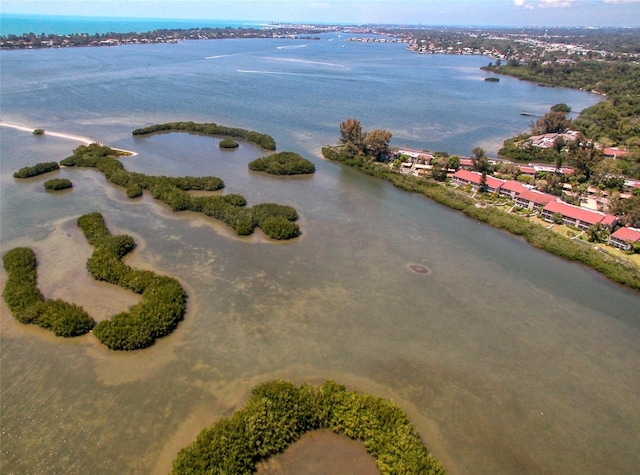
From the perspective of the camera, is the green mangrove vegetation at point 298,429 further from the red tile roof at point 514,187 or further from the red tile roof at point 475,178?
the red tile roof at point 475,178

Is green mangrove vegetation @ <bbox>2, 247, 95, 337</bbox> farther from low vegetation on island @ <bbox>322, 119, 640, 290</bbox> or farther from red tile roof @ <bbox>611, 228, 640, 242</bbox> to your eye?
red tile roof @ <bbox>611, 228, 640, 242</bbox>

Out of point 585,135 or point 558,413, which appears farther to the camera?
point 585,135

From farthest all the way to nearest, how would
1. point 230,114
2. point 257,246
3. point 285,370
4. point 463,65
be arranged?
1. point 463,65
2. point 230,114
3. point 257,246
4. point 285,370

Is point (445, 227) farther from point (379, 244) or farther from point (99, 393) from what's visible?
point (99, 393)

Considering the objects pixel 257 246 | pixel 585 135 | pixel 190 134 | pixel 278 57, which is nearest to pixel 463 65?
pixel 278 57

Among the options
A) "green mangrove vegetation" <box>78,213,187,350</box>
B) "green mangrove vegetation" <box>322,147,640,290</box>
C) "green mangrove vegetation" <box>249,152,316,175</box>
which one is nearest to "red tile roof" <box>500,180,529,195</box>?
"green mangrove vegetation" <box>322,147,640,290</box>

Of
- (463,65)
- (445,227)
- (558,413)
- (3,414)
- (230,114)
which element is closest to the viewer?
(3,414)

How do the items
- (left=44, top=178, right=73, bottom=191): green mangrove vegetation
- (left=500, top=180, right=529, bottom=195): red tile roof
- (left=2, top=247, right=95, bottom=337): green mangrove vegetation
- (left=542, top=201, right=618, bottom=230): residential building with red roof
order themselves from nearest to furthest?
(left=2, top=247, right=95, bottom=337): green mangrove vegetation, (left=542, top=201, right=618, bottom=230): residential building with red roof, (left=44, top=178, right=73, bottom=191): green mangrove vegetation, (left=500, top=180, right=529, bottom=195): red tile roof
